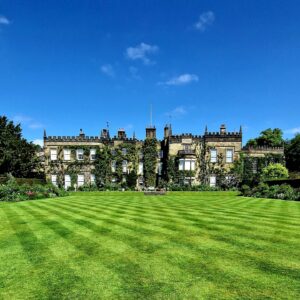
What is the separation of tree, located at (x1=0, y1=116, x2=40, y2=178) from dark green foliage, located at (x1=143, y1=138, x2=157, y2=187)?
696 inches

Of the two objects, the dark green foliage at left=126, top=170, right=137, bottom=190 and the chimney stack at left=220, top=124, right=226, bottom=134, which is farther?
the dark green foliage at left=126, top=170, right=137, bottom=190

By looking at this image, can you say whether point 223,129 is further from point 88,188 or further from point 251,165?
point 88,188

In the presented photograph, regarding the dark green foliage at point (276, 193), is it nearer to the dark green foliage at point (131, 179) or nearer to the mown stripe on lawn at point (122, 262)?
the mown stripe on lawn at point (122, 262)

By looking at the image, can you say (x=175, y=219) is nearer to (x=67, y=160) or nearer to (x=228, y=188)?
(x=228, y=188)

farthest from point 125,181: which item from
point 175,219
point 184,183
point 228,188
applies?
point 175,219

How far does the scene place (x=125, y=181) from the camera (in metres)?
53.3

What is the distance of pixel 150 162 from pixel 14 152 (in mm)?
20751

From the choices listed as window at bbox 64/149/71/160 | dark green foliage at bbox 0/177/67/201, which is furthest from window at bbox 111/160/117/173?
dark green foliage at bbox 0/177/67/201

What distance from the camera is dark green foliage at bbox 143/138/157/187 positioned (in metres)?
52.9

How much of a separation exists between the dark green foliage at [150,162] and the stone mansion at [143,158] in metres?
0.92

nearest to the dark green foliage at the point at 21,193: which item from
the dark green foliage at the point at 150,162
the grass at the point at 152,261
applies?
the grass at the point at 152,261

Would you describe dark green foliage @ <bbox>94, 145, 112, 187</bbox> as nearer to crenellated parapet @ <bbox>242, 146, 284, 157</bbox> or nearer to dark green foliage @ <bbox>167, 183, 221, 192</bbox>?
dark green foliage @ <bbox>167, 183, 221, 192</bbox>

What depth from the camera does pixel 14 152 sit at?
4600cm

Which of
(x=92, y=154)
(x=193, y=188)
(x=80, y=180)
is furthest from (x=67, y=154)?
(x=193, y=188)
